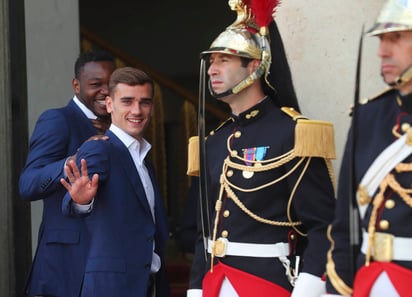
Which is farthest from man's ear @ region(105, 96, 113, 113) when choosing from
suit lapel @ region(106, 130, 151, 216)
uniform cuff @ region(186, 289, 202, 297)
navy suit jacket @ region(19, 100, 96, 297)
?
uniform cuff @ region(186, 289, 202, 297)

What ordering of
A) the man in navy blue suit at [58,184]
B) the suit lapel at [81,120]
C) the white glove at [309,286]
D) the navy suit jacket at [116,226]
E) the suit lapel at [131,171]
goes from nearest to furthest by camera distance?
the white glove at [309,286] < the navy suit jacket at [116,226] < the suit lapel at [131,171] < the man in navy blue suit at [58,184] < the suit lapel at [81,120]

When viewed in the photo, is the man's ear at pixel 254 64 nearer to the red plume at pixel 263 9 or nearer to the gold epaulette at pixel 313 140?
the red plume at pixel 263 9

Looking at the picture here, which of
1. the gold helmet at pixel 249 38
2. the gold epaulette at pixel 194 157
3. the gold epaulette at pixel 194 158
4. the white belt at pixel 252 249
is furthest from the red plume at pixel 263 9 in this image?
the white belt at pixel 252 249

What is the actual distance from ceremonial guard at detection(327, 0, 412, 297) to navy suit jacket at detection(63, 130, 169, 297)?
134 centimetres

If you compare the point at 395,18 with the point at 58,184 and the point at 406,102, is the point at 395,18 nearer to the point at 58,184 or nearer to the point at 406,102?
the point at 406,102

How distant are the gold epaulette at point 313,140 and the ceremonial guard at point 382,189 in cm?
44

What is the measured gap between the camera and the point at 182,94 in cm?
852

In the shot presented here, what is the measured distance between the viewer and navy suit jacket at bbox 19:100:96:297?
519 centimetres

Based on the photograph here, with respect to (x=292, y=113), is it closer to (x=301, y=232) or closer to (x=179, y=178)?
(x=301, y=232)

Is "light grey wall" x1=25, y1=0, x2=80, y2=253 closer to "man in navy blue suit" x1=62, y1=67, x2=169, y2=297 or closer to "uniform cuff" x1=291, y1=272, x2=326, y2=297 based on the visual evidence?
"man in navy blue suit" x1=62, y1=67, x2=169, y2=297

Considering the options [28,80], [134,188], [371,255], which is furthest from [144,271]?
[28,80]

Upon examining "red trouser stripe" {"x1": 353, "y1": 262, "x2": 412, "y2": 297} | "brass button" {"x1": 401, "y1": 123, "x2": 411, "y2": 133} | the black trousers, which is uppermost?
"brass button" {"x1": 401, "y1": 123, "x2": 411, "y2": 133}

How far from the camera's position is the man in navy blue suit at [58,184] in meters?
5.18

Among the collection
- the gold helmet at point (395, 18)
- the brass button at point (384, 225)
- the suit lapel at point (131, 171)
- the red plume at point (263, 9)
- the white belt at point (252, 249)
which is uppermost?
the red plume at point (263, 9)
